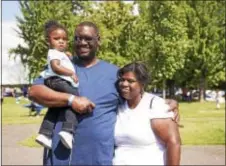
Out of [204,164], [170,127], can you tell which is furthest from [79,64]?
[204,164]

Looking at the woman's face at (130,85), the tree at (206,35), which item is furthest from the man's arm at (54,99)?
the tree at (206,35)

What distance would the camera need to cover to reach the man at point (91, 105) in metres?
3.55

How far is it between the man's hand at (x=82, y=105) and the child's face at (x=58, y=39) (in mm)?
574

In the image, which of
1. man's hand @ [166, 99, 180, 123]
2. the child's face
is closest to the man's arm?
the child's face

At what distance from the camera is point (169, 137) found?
138 inches

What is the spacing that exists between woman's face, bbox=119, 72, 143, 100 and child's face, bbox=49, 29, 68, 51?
0.59 metres

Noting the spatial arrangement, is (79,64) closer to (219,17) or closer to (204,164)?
(204,164)

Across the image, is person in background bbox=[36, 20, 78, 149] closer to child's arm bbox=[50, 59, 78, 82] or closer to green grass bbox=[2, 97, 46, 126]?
child's arm bbox=[50, 59, 78, 82]

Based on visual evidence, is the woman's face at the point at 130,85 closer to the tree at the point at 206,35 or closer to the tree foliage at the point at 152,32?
the tree foliage at the point at 152,32

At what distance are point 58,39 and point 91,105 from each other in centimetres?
70

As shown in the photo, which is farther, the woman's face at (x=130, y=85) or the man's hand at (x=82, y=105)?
the woman's face at (x=130, y=85)

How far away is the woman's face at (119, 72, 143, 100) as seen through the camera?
142 inches

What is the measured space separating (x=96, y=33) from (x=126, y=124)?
0.66m

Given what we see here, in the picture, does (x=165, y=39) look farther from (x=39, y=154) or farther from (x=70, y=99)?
(x=70, y=99)
